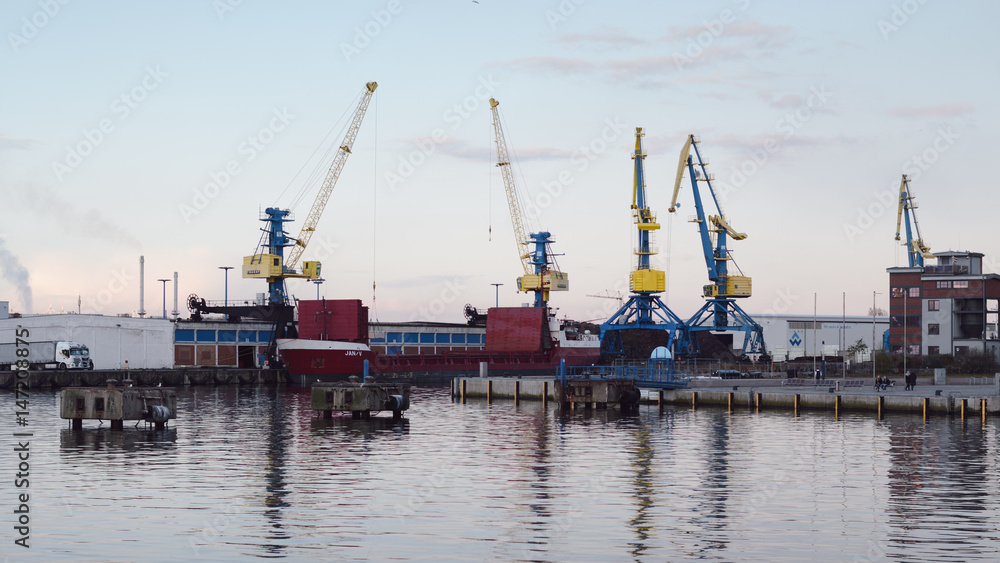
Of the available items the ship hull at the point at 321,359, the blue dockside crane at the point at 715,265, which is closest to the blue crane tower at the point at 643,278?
the blue dockside crane at the point at 715,265

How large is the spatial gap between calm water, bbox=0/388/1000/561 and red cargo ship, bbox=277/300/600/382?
52625 mm

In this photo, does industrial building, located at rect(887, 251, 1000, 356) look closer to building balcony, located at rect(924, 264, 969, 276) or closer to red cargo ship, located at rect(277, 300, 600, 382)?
building balcony, located at rect(924, 264, 969, 276)

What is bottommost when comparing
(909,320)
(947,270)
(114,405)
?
(114,405)

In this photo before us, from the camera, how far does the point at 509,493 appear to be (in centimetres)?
3017

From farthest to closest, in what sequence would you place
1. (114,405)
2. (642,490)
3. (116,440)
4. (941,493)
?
(114,405), (116,440), (642,490), (941,493)

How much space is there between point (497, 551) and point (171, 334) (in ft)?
303

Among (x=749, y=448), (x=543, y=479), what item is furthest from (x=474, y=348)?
(x=543, y=479)

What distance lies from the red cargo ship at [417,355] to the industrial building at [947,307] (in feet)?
136

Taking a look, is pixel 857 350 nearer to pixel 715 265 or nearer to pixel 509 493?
pixel 715 265

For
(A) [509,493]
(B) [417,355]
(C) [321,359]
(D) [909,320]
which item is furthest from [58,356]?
(D) [909,320]

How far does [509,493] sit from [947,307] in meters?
102

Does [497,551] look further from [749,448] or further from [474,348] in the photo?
[474,348]

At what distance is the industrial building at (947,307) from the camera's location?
116500 millimetres

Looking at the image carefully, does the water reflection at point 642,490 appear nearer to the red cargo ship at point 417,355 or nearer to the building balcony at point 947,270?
the red cargo ship at point 417,355
